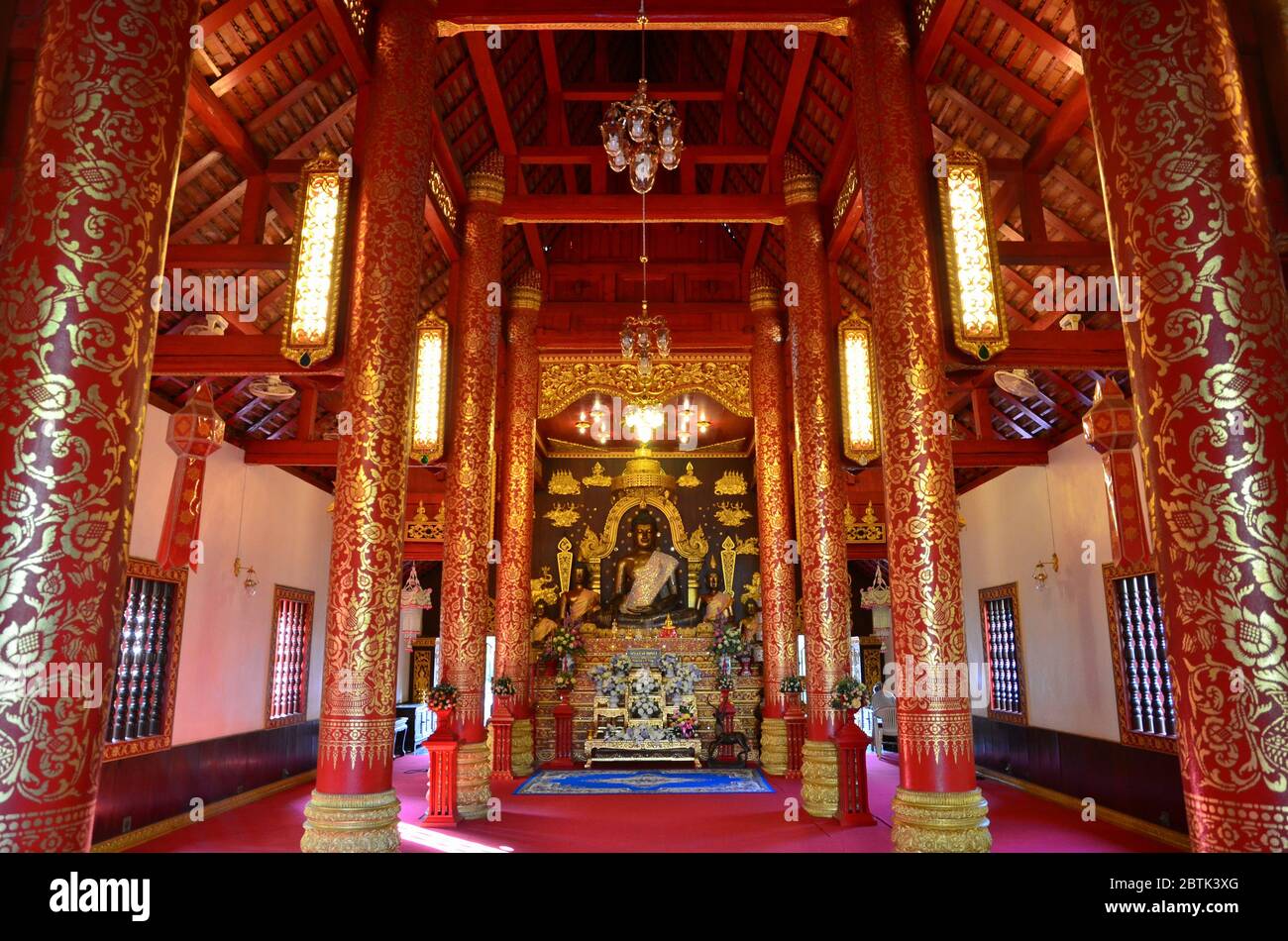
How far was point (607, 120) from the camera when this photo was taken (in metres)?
5.04

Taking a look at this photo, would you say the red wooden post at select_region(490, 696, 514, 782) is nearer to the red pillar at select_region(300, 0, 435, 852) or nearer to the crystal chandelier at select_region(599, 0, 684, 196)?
the red pillar at select_region(300, 0, 435, 852)

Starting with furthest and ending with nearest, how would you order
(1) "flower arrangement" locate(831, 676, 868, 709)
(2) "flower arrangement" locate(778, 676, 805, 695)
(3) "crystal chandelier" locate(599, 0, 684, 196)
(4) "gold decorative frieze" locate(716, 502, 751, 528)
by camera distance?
(4) "gold decorative frieze" locate(716, 502, 751, 528), (2) "flower arrangement" locate(778, 676, 805, 695), (1) "flower arrangement" locate(831, 676, 868, 709), (3) "crystal chandelier" locate(599, 0, 684, 196)

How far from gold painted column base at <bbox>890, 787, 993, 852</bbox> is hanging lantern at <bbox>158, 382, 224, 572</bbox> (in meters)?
6.21

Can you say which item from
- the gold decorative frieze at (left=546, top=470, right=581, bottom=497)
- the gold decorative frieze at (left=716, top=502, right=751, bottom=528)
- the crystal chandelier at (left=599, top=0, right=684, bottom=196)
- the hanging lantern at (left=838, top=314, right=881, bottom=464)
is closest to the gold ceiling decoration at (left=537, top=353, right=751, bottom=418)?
the gold decorative frieze at (left=546, top=470, right=581, bottom=497)

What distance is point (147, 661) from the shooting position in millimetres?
7484

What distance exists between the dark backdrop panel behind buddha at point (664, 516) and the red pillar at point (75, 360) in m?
12.6

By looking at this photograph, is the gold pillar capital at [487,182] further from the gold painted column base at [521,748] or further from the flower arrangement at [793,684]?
the flower arrangement at [793,684]

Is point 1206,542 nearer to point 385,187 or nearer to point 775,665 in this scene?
point 385,187

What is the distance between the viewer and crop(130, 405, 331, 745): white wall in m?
7.38

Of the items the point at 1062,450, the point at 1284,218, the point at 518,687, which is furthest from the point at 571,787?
the point at 1284,218

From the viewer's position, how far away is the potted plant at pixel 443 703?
7.27m

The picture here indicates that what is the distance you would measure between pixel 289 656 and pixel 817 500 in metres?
7.46

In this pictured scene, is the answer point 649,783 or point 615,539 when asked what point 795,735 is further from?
point 615,539

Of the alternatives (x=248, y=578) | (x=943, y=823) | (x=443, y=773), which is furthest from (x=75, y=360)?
(x=248, y=578)
